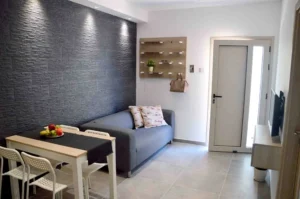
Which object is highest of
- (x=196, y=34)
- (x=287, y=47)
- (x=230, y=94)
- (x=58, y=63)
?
(x=196, y=34)

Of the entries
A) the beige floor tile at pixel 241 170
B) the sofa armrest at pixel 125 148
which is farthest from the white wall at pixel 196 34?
the sofa armrest at pixel 125 148

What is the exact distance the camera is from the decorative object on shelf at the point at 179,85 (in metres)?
4.56

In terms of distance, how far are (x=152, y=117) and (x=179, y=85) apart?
2.62 feet

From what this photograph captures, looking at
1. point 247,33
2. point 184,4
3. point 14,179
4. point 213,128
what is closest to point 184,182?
point 213,128

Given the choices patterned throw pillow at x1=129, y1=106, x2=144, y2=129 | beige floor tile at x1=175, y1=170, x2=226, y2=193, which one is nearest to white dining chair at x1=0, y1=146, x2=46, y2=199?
beige floor tile at x1=175, y1=170, x2=226, y2=193

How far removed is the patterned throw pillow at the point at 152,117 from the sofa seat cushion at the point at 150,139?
0.11m

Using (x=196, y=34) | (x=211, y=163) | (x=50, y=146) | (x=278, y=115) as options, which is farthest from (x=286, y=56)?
(x=50, y=146)

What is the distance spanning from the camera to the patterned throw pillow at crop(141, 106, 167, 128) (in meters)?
4.36

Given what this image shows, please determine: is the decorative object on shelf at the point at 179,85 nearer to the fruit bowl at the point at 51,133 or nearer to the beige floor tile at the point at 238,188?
the beige floor tile at the point at 238,188

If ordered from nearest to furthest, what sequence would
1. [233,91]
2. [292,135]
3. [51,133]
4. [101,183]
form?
[292,135] < [51,133] < [101,183] < [233,91]

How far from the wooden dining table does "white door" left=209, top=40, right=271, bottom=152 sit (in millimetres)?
2305

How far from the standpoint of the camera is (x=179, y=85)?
458 cm

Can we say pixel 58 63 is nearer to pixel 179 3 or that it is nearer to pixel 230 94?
pixel 179 3

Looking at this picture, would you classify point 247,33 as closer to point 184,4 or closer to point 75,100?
point 184,4
